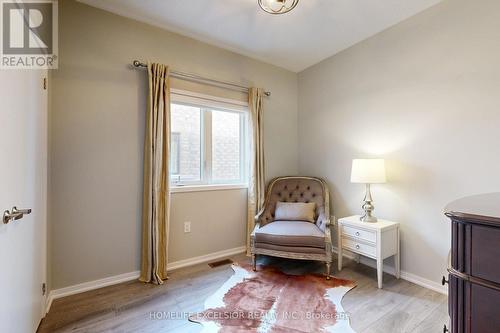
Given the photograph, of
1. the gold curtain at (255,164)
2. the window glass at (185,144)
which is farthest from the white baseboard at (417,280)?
the window glass at (185,144)

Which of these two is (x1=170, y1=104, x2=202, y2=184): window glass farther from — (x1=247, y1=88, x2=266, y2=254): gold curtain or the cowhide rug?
the cowhide rug

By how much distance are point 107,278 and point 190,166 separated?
1.39 metres

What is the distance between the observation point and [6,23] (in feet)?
3.75

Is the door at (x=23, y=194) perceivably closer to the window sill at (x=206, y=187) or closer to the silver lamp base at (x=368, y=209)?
the window sill at (x=206, y=187)

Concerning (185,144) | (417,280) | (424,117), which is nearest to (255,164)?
(185,144)

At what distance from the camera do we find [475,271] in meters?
0.72

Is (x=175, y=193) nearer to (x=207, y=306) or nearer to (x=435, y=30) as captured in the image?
(x=207, y=306)

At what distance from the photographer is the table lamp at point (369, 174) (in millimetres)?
2344

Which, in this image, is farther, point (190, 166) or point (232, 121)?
point (232, 121)

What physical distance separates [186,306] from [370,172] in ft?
6.85

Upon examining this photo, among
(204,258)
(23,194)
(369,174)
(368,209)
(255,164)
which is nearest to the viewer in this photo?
(23,194)

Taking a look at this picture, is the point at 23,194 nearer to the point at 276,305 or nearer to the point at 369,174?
the point at 276,305

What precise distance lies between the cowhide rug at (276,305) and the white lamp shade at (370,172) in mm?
1022

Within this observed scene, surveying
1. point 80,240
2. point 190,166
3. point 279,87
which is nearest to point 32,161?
point 80,240
